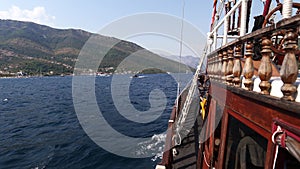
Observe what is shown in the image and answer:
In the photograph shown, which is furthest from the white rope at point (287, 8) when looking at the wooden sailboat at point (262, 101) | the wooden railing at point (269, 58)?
the wooden railing at point (269, 58)

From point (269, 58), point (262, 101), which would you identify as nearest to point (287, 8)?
point (269, 58)

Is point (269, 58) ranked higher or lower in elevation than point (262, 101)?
higher

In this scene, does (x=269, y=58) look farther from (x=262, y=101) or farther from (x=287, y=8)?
(x=287, y=8)

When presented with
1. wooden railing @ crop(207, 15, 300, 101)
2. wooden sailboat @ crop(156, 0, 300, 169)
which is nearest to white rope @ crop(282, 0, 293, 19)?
wooden sailboat @ crop(156, 0, 300, 169)

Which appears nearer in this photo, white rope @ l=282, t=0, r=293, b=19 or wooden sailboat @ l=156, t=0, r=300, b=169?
wooden sailboat @ l=156, t=0, r=300, b=169

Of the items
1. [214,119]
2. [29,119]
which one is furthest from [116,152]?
[29,119]

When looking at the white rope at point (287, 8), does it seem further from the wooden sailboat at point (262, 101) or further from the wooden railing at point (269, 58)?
the wooden railing at point (269, 58)

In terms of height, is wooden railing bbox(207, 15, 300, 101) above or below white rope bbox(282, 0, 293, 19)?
below

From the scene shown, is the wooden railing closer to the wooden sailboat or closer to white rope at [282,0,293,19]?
the wooden sailboat

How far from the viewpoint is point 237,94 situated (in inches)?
107

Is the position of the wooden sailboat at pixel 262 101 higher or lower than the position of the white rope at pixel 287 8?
lower

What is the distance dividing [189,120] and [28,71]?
18701cm

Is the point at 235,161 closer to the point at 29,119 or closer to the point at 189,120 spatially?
the point at 189,120

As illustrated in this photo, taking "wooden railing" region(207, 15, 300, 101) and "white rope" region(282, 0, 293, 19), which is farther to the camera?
"white rope" region(282, 0, 293, 19)
